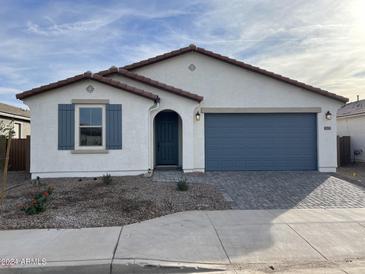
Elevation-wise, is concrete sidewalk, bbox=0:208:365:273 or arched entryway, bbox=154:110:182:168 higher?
arched entryway, bbox=154:110:182:168

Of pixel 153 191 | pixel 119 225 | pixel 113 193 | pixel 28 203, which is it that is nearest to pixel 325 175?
pixel 153 191

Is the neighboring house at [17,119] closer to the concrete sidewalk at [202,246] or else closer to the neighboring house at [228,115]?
the neighboring house at [228,115]

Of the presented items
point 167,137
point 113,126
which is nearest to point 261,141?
point 167,137

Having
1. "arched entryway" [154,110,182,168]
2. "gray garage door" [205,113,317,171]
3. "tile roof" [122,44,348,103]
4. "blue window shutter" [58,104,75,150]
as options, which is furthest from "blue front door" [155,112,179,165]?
"blue window shutter" [58,104,75,150]

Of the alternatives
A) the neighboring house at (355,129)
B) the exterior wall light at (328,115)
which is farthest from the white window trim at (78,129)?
the neighboring house at (355,129)

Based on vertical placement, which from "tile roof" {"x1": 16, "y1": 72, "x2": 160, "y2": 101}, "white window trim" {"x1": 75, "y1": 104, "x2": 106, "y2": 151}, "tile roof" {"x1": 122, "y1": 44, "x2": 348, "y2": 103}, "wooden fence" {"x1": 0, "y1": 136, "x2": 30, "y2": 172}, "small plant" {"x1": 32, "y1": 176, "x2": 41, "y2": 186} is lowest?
"small plant" {"x1": 32, "y1": 176, "x2": 41, "y2": 186}

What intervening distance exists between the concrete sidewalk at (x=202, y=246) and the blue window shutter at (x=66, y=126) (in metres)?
6.13

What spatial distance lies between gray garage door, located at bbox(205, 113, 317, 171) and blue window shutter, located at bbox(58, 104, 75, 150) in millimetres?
5636

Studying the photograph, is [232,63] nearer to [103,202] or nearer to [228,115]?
[228,115]

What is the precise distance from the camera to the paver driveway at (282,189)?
8539 mm

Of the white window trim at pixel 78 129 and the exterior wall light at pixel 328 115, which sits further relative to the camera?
the exterior wall light at pixel 328 115

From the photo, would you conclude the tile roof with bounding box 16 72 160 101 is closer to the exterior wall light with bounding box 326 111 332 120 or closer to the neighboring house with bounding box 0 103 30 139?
the exterior wall light with bounding box 326 111 332 120

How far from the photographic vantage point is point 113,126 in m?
12.2

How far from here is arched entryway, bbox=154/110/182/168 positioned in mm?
14711
